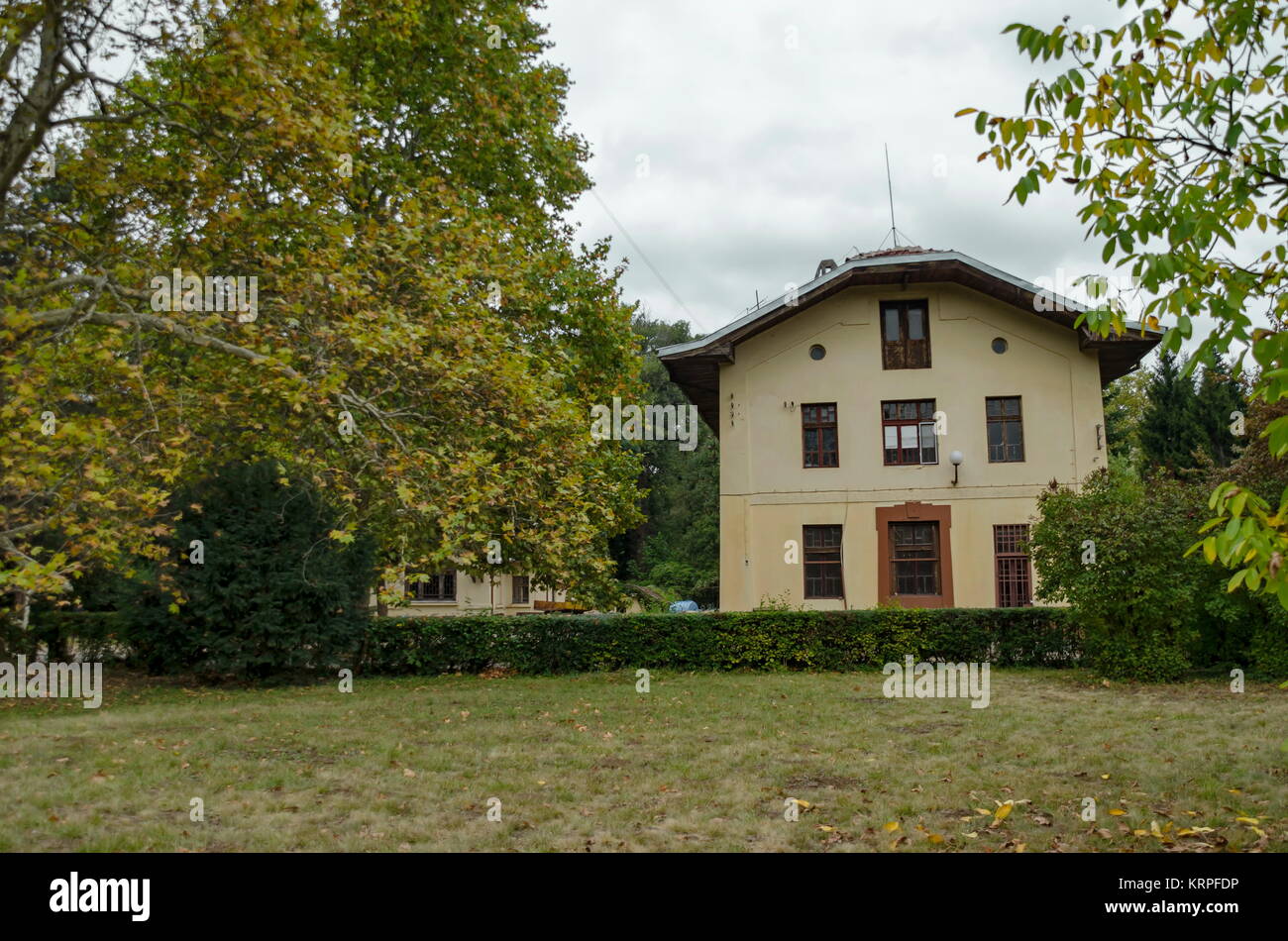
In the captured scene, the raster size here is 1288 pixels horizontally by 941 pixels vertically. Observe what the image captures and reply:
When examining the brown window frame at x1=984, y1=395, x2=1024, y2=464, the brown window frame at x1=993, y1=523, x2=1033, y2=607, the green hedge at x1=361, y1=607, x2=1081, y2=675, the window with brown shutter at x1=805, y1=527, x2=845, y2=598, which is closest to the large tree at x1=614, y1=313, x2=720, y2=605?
the window with brown shutter at x1=805, y1=527, x2=845, y2=598

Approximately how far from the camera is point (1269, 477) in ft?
54.2

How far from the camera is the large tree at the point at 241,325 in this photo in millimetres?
9328

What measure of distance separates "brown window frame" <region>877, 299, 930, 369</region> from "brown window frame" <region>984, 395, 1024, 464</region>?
2.19 meters

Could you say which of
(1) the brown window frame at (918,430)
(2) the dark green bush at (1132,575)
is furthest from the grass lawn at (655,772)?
(1) the brown window frame at (918,430)

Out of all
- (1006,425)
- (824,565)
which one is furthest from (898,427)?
(824,565)

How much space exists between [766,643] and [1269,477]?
9891 mm

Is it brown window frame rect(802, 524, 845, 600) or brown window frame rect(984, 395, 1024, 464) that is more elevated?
brown window frame rect(984, 395, 1024, 464)

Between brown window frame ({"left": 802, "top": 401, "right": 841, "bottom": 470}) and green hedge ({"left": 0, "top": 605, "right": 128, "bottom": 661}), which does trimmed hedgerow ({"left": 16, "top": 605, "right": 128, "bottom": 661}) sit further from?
brown window frame ({"left": 802, "top": 401, "right": 841, "bottom": 470})

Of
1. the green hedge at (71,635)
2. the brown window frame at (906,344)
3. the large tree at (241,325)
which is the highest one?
the brown window frame at (906,344)

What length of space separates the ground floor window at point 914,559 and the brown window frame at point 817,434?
265cm

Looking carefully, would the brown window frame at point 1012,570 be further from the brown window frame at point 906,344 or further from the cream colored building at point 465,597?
the cream colored building at point 465,597

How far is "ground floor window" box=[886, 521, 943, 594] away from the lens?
24391 mm
